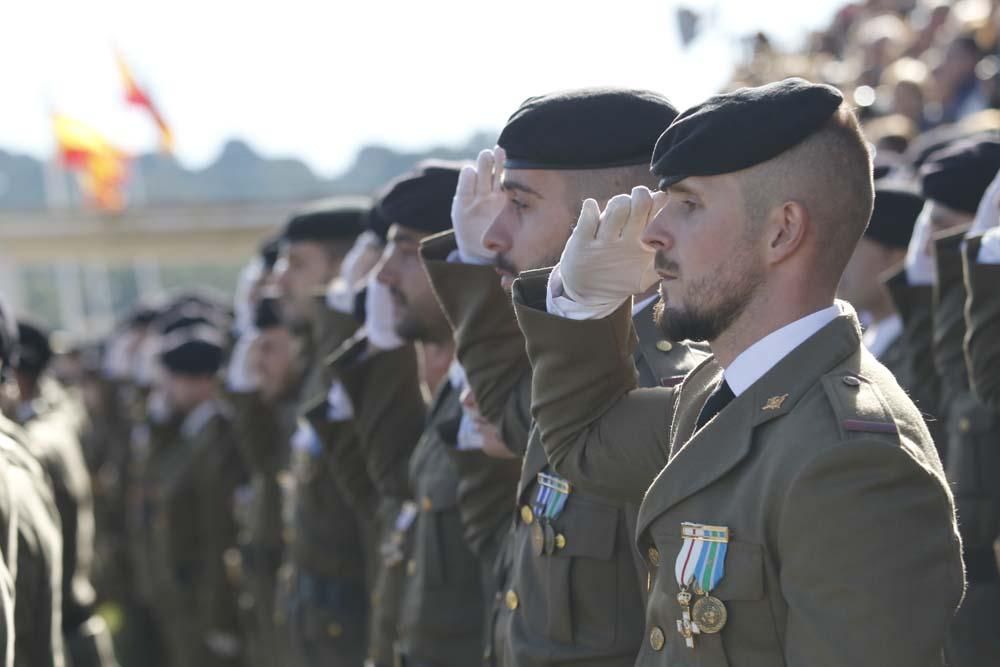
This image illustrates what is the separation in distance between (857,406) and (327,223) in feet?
15.0

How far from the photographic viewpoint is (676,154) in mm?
2285

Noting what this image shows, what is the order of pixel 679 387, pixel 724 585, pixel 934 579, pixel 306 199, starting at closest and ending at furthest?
pixel 934 579, pixel 724 585, pixel 679 387, pixel 306 199

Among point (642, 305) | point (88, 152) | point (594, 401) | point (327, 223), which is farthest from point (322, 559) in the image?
point (88, 152)

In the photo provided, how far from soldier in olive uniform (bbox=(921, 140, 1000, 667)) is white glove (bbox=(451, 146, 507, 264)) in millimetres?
1443

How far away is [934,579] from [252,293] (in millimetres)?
6106

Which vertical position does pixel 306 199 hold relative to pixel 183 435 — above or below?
below

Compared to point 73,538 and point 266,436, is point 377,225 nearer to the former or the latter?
point 266,436

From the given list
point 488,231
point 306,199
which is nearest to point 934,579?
point 488,231

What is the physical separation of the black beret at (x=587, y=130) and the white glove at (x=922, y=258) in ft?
4.66

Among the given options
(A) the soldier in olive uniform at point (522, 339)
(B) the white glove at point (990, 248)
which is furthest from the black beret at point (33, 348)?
(B) the white glove at point (990, 248)

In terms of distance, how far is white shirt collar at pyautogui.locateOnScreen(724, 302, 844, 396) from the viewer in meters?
2.24

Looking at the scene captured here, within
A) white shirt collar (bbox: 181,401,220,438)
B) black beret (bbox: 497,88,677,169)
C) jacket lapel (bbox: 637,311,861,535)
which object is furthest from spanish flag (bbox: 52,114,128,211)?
jacket lapel (bbox: 637,311,861,535)

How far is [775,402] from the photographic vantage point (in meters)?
2.18

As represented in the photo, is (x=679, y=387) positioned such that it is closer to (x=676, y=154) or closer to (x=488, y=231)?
(x=676, y=154)
